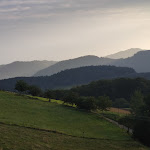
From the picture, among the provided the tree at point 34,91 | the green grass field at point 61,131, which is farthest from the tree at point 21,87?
the green grass field at point 61,131

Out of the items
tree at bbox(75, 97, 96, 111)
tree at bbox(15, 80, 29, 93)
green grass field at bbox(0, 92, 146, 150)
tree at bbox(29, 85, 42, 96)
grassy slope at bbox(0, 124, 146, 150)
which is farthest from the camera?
tree at bbox(29, 85, 42, 96)

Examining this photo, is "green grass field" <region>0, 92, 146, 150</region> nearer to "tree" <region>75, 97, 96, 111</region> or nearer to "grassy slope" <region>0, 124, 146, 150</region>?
"grassy slope" <region>0, 124, 146, 150</region>

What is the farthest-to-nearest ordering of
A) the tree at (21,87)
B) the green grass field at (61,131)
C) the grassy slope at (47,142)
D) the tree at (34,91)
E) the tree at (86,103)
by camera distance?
1. the tree at (34,91)
2. the tree at (21,87)
3. the tree at (86,103)
4. the green grass field at (61,131)
5. the grassy slope at (47,142)

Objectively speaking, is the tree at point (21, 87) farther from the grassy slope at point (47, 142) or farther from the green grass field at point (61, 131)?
the grassy slope at point (47, 142)

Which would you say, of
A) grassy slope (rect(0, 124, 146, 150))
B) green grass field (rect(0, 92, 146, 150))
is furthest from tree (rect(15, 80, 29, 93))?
→ grassy slope (rect(0, 124, 146, 150))

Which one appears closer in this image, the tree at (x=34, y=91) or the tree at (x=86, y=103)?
the tree at (x=86, y=103)

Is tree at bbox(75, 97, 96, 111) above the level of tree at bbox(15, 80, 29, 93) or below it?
below

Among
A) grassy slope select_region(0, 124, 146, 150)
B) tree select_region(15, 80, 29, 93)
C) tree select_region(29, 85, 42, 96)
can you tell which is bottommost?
grassy slope select_region(0, 124, 146, 150)

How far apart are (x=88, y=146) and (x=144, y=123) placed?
21.0 meters

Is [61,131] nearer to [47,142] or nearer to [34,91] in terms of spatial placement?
[47,142]

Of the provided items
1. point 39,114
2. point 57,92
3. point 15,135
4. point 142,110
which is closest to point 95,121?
point 39,114

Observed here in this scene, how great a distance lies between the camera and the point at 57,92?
595 ft

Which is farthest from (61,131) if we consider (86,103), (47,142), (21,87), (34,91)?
(34,91)

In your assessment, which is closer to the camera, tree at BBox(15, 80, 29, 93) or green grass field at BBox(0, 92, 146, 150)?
green grass field at BBox(0, 92, 146, 150)
